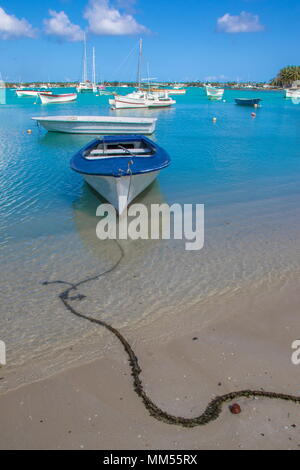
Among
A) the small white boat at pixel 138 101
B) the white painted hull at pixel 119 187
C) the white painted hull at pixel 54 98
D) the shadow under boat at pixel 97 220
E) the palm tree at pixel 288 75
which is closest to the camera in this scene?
the shadow under boat at pixel 97 220

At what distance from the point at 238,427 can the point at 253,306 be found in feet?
8.27

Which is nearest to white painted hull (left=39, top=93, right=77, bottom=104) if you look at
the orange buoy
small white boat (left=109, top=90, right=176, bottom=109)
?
small white boat (left=109, top=90, right=176, bottom=109)

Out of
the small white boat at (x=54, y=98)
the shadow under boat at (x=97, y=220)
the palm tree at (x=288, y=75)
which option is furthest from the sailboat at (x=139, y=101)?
the palm tree at (x=288, y=75)

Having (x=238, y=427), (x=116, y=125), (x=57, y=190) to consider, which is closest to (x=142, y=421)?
(x=238, y=427)

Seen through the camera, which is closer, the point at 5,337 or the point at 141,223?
the point at 5,337

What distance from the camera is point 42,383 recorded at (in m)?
4.38

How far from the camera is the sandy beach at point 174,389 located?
367 cm

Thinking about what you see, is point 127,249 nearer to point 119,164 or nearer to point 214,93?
point 119,164

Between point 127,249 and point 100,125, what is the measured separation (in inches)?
741

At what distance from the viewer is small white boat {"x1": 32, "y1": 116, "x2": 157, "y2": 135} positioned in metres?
24.2

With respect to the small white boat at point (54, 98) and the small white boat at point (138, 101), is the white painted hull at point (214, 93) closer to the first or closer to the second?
the small white boat at point (138, 101)

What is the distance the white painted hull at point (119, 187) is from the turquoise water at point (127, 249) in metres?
0.80

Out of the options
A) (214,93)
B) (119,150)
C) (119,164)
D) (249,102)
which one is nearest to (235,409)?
(119,164)
